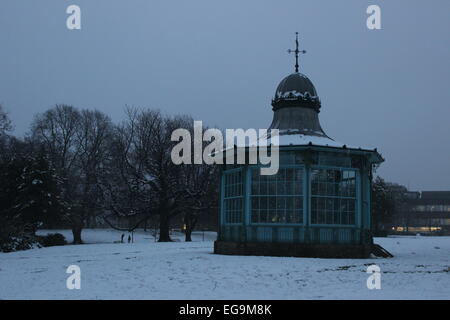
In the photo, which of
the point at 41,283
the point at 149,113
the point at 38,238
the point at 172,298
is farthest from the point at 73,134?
the point at 172,298

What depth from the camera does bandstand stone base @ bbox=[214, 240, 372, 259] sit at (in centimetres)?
2006

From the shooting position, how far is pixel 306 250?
789 inches

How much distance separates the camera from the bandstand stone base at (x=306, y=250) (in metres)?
20.1

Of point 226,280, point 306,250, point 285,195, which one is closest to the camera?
point 226,280

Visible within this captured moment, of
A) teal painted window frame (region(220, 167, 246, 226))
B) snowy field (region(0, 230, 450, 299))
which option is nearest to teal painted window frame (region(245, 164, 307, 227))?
teal painted window frame (region(220, 167, 246, 226))

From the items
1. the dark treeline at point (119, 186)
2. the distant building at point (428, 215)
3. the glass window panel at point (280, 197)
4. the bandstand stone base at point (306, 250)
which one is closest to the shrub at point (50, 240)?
the dark treeline at point (119, 186)

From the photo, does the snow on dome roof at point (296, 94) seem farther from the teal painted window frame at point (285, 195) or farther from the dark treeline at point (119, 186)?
the dark treeline at point (119, 186)

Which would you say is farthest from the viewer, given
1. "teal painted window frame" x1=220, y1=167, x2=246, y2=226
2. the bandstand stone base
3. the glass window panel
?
"teal painted window frame" x1=220, y1=167, x2=246, y2=226

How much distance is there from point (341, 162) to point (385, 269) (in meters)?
6.73

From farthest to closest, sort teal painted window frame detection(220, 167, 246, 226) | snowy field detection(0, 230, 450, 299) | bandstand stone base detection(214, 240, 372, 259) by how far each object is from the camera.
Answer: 1. teal painted window frame detection(220, 167, 246, 226)
2. bandstand stone base detection(214, 240, 372, 259)
3. snowy field detection(0, 230, 450, 299)

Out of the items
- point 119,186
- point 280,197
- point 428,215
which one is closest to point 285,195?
point 280,197

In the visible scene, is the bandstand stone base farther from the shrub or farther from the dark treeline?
the shrub

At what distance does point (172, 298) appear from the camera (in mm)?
10305

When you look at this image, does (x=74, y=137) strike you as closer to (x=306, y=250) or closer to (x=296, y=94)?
(x=296, y=94)
